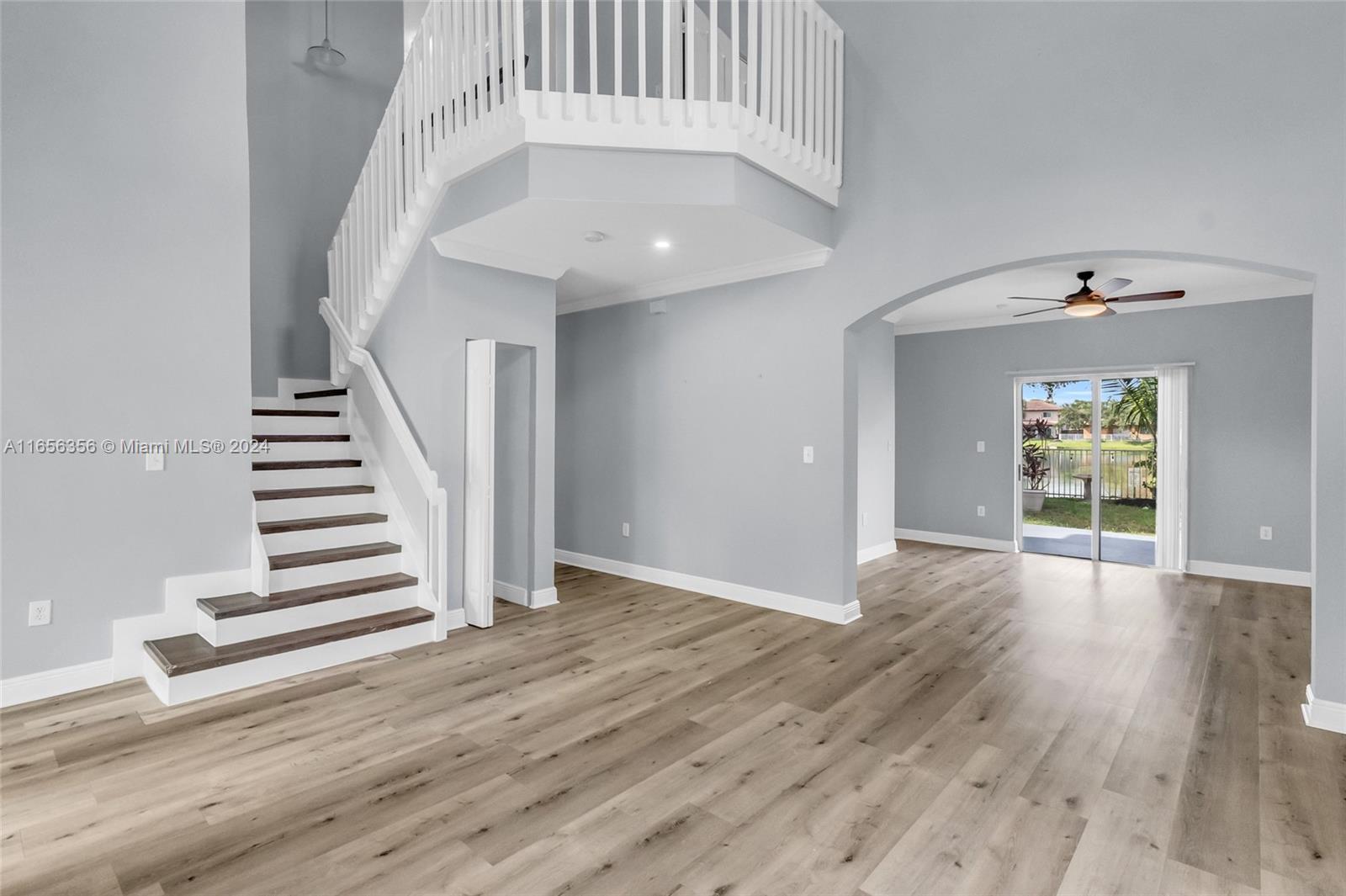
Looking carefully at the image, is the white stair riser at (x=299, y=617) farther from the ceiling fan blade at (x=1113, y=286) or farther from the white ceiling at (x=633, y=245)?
the ceiling fan blade at (x=1113, y=286)

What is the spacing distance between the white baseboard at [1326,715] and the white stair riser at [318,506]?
5.24m

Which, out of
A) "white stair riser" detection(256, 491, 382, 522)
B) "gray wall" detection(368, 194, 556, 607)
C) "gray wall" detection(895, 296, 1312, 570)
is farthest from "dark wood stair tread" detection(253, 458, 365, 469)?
"gray wall" detection(895, 296, 1312, 570)

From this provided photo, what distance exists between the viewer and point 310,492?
454 centimetres

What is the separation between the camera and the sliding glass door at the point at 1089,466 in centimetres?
675

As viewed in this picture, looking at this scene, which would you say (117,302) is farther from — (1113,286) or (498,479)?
(1113,286)

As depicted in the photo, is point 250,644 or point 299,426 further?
point 299,426

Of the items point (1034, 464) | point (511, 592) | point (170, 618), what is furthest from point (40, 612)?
point (1034, 464)

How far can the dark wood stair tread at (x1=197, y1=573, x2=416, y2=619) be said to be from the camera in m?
3.53

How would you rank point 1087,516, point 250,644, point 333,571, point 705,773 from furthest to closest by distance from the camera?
point 1087,516 < point 333,571 < point 250,644 < point 705,773

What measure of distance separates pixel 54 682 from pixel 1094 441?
8386mm

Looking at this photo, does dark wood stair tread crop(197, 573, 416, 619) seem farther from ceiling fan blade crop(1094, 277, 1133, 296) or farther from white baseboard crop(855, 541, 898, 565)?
ceiling fan blade crop(1094, 277, 1133, 296)

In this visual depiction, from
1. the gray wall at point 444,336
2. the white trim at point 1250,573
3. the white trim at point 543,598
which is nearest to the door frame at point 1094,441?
the white trim at point 1250,573

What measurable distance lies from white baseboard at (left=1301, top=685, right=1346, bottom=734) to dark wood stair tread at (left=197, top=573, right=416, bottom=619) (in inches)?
184

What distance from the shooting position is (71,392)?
3316 millimetres
